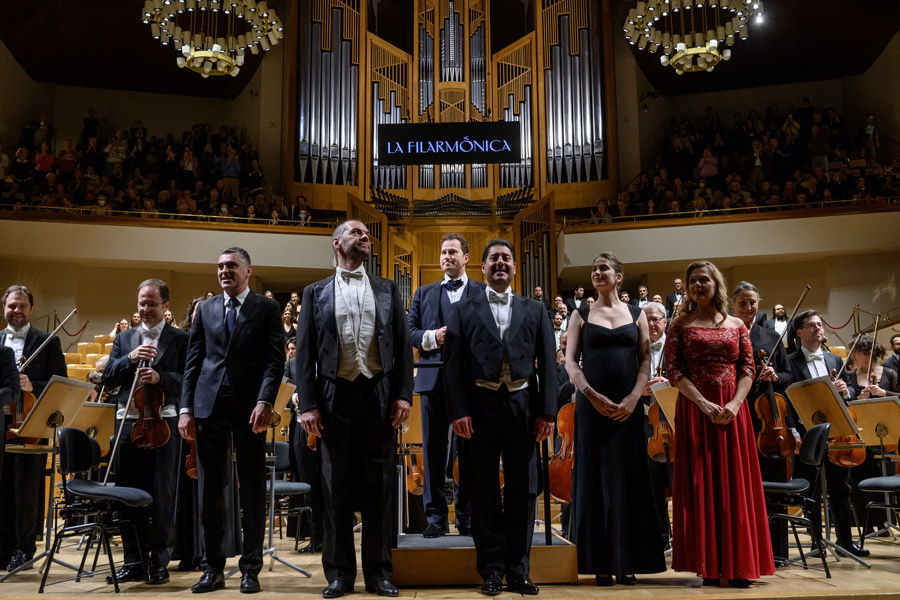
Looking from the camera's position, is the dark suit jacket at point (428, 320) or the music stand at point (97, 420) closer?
the dark suit jacket at point (428, 320)

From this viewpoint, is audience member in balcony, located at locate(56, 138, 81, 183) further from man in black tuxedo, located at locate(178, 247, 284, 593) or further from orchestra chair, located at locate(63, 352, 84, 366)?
man in black tuxedo, located at locate(178, 247, 284, 593)

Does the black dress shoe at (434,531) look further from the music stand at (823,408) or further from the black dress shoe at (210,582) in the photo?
the music stand at (823,408)

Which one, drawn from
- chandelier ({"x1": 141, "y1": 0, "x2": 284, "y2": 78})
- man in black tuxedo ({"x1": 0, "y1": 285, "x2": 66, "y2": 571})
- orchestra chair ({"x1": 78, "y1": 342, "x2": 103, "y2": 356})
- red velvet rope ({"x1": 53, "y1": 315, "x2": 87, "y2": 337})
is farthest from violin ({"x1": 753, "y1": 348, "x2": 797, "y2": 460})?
red velvet rope ({"x1": 53, "y1": 315, "x2": 87, "y2": 337})

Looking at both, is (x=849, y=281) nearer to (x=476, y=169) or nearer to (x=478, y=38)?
(x=476, y=169)

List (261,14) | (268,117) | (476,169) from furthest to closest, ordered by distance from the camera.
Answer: (268,117) < (476,169) < (261,14)

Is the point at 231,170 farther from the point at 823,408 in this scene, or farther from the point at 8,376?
the point at 823,408

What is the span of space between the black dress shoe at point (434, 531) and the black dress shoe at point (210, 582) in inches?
34.9

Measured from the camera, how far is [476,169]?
11.9 meters

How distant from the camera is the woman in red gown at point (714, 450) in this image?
3.12m

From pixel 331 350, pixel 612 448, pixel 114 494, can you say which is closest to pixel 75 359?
pixel 114 494

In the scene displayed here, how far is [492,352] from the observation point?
3.13 meters

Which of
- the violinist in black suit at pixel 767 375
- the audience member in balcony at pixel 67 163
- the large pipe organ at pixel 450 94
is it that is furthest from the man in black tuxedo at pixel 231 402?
the audience member in balcony at pixel 67 163

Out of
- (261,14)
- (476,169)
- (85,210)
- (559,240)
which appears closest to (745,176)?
(559,240)

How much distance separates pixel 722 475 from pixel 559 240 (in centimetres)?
814
